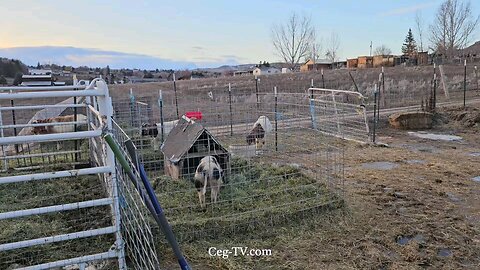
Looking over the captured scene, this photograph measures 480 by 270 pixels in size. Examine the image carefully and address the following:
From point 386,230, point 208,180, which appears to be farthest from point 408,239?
point 208,180

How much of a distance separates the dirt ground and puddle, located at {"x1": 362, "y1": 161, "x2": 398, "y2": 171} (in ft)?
0.12

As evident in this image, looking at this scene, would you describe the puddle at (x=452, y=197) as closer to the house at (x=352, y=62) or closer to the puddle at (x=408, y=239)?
the puddle at (x=408, y=239)

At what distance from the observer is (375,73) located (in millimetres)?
30125

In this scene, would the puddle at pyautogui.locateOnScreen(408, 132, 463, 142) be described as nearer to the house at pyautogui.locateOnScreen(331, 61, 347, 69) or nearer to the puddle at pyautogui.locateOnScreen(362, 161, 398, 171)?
the puddle at pyautogui.locateOnScreen(362, 161, 398, 171)

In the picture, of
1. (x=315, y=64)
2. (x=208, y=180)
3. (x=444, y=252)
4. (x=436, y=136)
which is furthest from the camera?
(x=315, y=64)

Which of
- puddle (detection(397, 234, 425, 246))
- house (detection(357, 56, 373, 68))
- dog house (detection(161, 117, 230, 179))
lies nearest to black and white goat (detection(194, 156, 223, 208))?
dog house (detection(161, 117, 230, 179))

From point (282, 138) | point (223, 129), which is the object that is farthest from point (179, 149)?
point (223, 129)

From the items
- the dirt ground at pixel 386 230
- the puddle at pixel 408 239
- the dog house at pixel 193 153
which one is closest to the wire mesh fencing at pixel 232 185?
the dog house at pixel 193 153

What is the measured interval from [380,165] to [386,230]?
3246mm

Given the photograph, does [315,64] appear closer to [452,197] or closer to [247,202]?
[452,197]

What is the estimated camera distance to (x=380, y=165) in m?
7.38

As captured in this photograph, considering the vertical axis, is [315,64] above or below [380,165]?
above

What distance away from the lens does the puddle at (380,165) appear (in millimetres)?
7171

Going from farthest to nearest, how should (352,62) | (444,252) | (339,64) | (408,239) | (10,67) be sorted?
(339,64), (352,62), (10,67), (408,239), (444,252)
